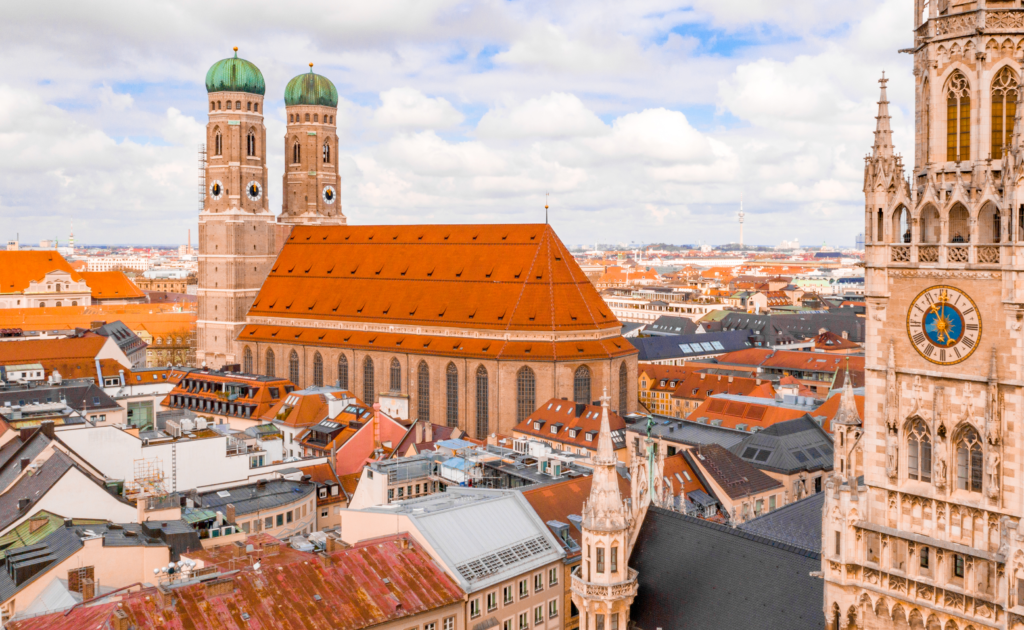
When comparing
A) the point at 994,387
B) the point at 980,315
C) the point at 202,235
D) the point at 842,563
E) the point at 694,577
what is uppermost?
the point at 202,235

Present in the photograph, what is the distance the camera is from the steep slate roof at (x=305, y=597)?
3303 cm

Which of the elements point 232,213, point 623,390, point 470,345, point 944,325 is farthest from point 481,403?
point 944,325

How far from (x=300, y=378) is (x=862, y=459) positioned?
87699mm

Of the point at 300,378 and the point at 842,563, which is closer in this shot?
the point at 842,563

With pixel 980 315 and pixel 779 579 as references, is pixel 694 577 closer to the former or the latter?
pixel 779 579

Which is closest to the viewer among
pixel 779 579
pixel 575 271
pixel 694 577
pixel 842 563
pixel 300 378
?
pixel 842 563

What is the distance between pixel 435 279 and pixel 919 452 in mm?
81305

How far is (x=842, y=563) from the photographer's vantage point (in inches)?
968

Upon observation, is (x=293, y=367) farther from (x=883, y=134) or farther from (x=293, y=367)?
(x=883, y=134)

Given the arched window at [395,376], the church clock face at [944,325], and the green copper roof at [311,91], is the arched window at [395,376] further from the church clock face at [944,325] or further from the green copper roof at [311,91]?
the church clock face at [944,325]

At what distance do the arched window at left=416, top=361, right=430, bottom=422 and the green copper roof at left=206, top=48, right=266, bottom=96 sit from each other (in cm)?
→ 4233

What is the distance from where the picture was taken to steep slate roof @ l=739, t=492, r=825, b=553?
120 ft

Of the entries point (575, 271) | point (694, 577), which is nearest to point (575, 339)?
point (575, 271)

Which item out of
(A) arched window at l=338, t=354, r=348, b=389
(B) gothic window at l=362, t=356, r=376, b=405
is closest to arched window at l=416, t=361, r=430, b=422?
(B) gothic window at l=362, t=356, r=376, b=405
